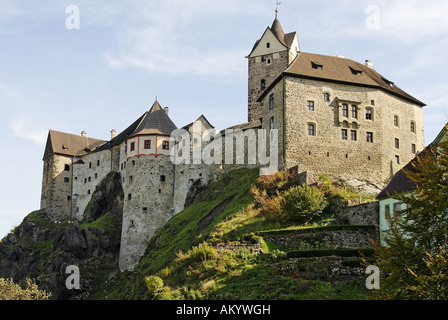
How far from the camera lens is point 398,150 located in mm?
50938

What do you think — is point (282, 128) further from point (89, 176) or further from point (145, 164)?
point (89, 176)

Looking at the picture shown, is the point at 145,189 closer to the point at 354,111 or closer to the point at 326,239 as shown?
the point at 354,111

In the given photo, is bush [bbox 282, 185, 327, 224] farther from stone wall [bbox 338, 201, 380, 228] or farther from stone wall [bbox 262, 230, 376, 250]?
stone wall [bbox 262, 230, 376, 250]

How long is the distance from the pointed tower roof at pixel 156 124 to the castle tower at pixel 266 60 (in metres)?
11.0

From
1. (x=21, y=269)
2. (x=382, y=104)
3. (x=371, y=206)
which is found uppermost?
(x=382, y=104)

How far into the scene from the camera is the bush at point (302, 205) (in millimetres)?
38062

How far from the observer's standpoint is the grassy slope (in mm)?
25438

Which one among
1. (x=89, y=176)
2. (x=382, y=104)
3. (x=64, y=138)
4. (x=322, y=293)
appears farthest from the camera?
(x=64, y=138)

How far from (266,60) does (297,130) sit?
2420 centimetres

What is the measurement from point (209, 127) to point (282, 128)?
785 inches

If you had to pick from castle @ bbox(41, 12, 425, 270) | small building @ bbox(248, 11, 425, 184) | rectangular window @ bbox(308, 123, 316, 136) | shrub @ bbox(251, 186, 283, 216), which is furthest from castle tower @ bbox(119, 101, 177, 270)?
rectangular window @ bbox(308, 123, 316, 136)

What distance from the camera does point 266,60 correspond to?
6931cm

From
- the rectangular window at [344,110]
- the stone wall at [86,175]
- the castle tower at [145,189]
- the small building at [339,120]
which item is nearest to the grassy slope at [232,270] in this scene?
the small building at [339,120]
